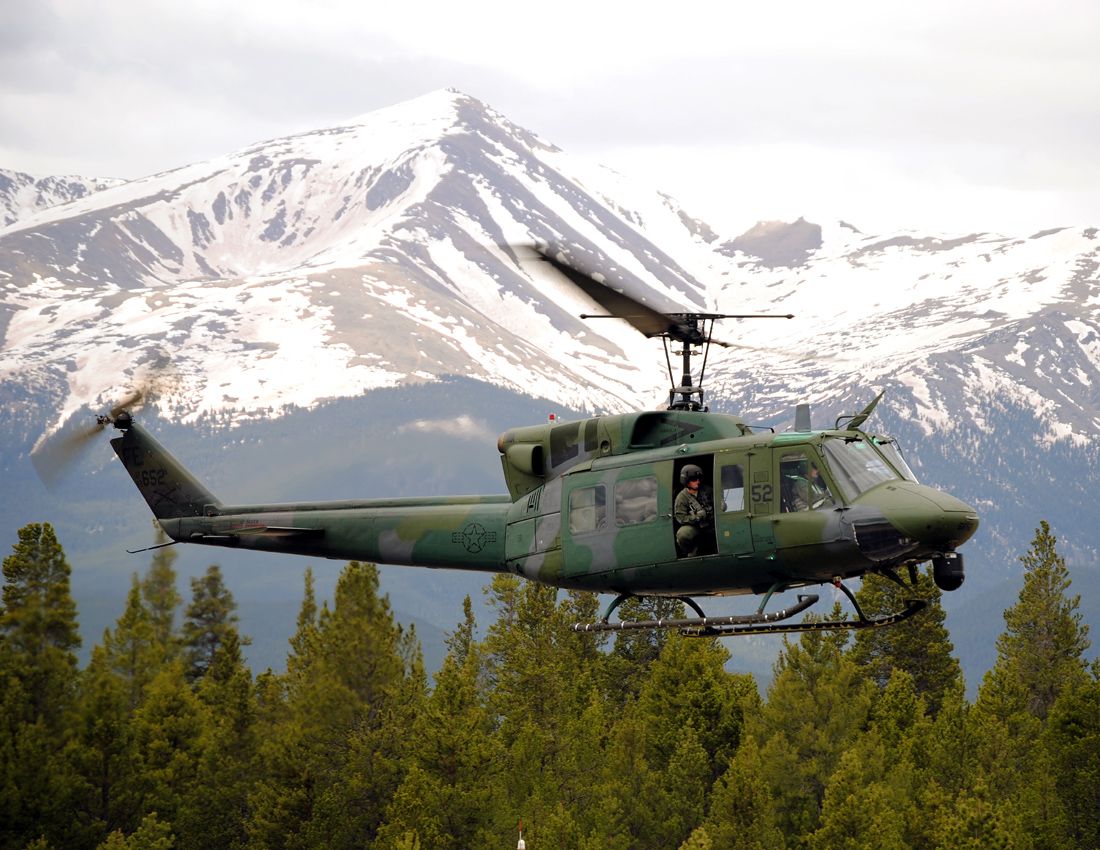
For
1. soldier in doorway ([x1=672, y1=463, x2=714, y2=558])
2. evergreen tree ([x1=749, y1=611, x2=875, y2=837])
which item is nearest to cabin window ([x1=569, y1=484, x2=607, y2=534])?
soldier in doorway ([x1=672, y1=463, x2=714, y2=558])

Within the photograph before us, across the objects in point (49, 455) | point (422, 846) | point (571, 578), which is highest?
point (49, 455)

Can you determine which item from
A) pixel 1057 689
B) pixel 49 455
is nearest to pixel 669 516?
pixel 49 455

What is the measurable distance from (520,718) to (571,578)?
161 ft

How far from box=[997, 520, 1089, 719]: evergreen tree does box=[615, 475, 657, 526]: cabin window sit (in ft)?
232

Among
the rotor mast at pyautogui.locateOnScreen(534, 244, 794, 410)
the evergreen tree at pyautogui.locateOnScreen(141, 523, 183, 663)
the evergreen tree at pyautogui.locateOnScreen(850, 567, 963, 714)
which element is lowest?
the evergreen tree at pyautogui.locateOnScreen(850, 567, 963, 714)

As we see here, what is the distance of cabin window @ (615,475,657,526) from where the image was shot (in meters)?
34.1

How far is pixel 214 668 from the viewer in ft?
321

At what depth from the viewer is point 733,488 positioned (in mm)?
32875

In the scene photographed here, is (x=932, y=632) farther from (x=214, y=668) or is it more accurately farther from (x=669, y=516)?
(x=669, y=516)

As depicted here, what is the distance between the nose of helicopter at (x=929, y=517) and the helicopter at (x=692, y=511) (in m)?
0.03

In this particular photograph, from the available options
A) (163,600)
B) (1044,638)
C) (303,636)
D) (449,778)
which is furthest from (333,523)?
(163,600)

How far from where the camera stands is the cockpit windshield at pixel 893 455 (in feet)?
107

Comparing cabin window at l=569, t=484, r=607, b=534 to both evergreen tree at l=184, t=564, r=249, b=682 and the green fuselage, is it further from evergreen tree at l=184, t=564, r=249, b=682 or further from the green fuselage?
evergreen tree at l=184, t=564, r=249, b=682

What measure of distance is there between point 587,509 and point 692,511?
9.45ft
